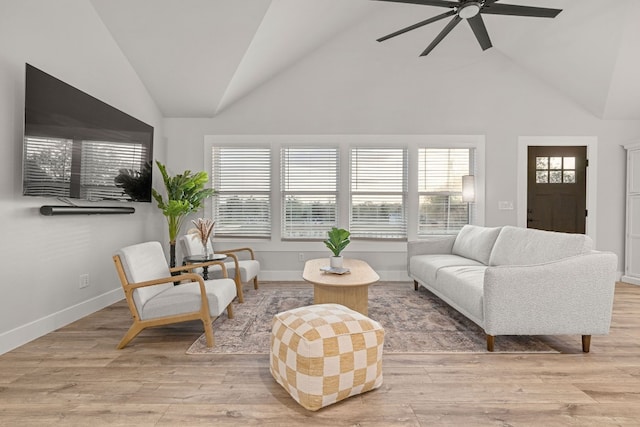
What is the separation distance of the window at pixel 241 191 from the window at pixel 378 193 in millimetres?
1375

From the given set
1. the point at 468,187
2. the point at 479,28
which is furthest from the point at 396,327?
the point at 479,28

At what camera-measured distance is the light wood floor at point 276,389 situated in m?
1.80

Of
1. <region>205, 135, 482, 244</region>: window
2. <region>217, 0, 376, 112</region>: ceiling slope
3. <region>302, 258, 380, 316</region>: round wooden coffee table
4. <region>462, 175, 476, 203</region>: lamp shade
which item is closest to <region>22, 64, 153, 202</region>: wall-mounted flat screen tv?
<region>205, 135, 482, 244</region>: window

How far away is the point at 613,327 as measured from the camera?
10.5ft

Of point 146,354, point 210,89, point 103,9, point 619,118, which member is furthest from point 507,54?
point 146,354

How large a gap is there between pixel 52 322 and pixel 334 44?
4.90 m

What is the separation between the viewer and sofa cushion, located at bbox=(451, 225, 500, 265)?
3959 millimetres

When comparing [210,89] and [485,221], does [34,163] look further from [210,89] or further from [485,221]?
[485,221]

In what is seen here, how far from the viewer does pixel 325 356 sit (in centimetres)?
185

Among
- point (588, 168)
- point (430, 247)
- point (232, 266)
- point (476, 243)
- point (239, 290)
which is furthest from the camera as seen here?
point (588, 168)

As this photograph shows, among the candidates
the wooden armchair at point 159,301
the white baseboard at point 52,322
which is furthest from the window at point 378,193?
the white baseboard at point 52,322

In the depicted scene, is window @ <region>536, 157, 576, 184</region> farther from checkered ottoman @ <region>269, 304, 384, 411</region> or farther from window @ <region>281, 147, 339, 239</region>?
checkered ottoman @ <region>269, 304, 384, 411</region>

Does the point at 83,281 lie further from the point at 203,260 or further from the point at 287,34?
the point at 287,34

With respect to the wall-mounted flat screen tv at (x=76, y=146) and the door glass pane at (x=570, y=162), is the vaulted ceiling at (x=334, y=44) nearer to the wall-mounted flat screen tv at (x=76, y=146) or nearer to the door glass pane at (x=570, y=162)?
the door glass pane at (x=570, y=162)
